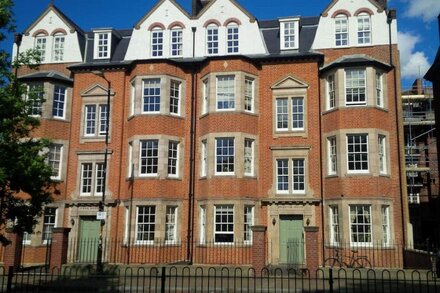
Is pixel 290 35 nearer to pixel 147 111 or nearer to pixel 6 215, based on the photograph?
pixel 147 111

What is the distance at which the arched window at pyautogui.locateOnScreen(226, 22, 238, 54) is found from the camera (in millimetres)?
25734

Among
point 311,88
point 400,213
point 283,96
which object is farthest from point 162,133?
point 400,213

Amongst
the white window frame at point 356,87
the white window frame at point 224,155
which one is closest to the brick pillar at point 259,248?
the white window frame at point 224,155

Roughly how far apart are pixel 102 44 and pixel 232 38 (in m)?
7.98

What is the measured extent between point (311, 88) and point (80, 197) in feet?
46.1

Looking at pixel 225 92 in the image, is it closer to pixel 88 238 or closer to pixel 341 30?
pixel 341 30

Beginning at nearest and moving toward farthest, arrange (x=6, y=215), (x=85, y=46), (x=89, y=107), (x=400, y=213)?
(x=6, y=215) < (x=400, y=213) < (x=89, y=107) < (x=85, y=46)

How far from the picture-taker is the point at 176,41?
26297mm

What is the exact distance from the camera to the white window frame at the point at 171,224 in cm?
2309

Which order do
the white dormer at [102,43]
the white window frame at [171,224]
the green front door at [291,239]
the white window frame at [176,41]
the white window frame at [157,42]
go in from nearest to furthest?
the green front door at [291,239]
the white window frame at [171,224]
the white window frame at [176,41]
the white window frame at [157,42]
the white dormer at [102,43]

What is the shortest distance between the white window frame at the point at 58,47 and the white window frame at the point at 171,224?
11.9 metres

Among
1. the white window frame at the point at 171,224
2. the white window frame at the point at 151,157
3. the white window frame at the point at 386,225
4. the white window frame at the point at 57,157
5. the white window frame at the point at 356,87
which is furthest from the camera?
the white window frame at the point at 57,157

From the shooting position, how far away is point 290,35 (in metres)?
25.5

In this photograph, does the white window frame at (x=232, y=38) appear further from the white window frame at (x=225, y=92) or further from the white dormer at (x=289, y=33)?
the white dormer at (x=289, y=33)
